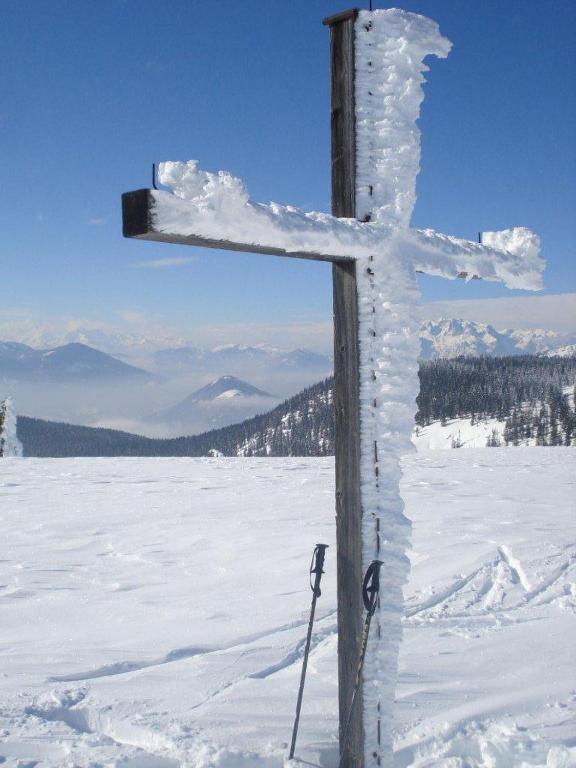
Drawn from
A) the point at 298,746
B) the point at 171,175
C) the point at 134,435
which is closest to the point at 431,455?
the point at 298,746

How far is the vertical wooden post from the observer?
353cm

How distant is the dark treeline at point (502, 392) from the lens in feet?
395

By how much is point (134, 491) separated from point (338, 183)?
11.3 meters

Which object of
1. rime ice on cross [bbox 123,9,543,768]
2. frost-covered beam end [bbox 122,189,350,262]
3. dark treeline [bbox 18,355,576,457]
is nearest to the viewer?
frost-covered beam end [bbox 122,189,350,262]

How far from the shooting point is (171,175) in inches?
113

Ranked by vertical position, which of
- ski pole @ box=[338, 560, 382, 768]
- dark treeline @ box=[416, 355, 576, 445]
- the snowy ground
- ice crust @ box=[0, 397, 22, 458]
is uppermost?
dark treeline @ box=[416, 355, 576, 445]

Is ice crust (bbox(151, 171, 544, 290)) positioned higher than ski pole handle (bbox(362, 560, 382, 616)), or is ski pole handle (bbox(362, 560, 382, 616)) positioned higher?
ice crust (bbox(151, 171, 544, 290))

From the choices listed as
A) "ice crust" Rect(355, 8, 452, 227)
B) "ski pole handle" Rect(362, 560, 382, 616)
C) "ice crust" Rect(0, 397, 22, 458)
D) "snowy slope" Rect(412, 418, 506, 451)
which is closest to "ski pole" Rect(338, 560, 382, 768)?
"ski pole handle" Rect(362, 560, 382, 616)

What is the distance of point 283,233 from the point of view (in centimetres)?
324

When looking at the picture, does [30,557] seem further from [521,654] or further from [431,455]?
[431,455]

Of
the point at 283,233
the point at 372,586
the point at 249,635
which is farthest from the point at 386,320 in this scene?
the point at 249,635

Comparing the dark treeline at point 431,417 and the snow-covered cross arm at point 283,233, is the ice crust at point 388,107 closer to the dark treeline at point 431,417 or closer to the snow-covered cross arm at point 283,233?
the snow-covered cross arm at point 283,233

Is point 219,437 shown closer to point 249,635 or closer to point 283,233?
point 249,635

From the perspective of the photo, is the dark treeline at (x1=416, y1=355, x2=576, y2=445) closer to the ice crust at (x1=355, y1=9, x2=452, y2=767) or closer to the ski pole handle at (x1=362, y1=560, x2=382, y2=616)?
the ice crust at (x1=355, y1=9, x2=452, y2=767)
